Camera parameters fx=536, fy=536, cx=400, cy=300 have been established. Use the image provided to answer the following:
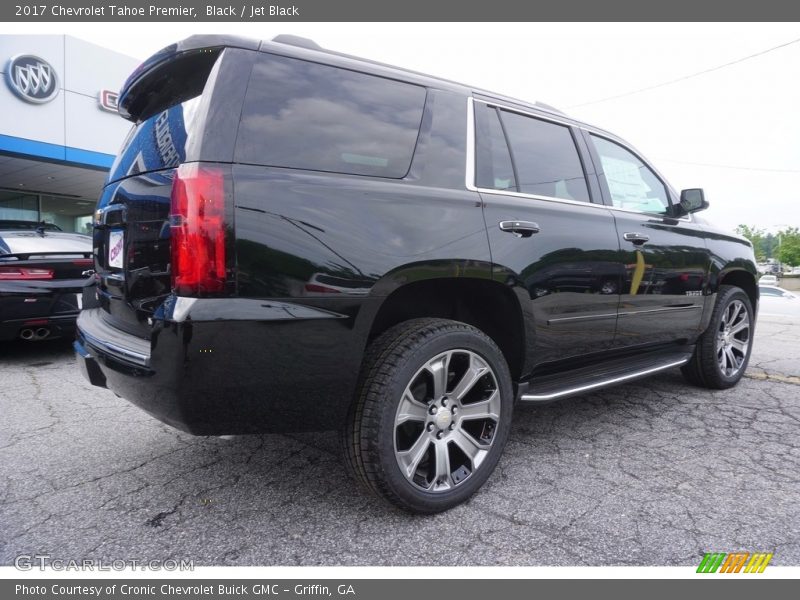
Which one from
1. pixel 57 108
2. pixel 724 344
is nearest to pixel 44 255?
pixel 724 344

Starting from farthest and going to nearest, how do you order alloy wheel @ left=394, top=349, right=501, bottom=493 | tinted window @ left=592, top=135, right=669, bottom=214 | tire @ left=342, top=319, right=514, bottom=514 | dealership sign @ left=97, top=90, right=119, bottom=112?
1. dealership sign @ left=97, top=90, right=119, bottom=112
2. tinted window @ left=592, top=135, right=669, bottom=214
3. alloy wheel @ left=394, top=349, right=501, bottom=493
4. tire @ left=342, top=319, right=514, bottom=514

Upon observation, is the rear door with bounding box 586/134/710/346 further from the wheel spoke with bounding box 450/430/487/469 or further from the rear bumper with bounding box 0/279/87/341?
the rear bumper with bounding box 0/279/87/341

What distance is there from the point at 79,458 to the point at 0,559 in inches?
35.3

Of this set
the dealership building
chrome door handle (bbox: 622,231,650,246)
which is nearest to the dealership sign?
the dealership building

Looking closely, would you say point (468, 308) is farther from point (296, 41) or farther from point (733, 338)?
point (733, 338)

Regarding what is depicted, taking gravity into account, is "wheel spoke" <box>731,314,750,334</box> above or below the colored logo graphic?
above

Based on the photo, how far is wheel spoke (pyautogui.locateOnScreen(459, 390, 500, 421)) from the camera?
89.3 inches

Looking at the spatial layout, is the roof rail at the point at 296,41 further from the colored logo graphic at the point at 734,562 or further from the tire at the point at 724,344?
the tire at the point at 724,344

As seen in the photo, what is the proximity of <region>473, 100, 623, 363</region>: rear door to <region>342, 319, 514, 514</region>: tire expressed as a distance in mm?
349

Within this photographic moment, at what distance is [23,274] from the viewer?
15.0ft

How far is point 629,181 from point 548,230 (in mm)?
1283

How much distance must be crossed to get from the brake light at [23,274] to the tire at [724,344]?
5330 millimetres

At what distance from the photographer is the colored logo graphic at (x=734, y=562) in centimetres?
185

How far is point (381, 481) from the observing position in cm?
198
